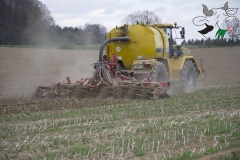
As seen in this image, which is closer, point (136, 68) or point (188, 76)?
point (136, 68)

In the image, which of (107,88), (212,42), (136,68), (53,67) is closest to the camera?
(107,88)

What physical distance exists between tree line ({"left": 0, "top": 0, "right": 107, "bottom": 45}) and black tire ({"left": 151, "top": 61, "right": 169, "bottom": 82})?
19.4ft

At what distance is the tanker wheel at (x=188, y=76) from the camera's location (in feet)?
52.7

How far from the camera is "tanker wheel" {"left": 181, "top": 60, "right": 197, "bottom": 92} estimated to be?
1608cm

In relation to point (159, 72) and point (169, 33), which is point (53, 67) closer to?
point (169, 33)

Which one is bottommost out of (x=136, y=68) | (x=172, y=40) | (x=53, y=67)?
(x=53, y=67)

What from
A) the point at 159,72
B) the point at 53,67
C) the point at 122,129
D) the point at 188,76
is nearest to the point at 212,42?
the point at 53,67

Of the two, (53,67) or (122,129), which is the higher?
(122,129)

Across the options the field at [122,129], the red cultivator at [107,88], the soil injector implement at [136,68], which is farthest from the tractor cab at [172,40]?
the field at [122,129]

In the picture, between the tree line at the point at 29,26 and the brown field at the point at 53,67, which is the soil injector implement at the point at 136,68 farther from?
the brown field at the point at 53,67

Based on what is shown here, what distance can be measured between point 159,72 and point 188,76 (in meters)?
2.94

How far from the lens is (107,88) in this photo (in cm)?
1278

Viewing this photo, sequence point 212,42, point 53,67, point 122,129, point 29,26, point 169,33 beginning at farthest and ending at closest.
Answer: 1. point 212,42
2. point 53,67
3. point 29,26
4. point 169,33
5. point 122,129

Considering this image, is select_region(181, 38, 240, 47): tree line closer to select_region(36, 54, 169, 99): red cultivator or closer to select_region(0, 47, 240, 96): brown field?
select_region(0, 47, 240, 96): brown field
